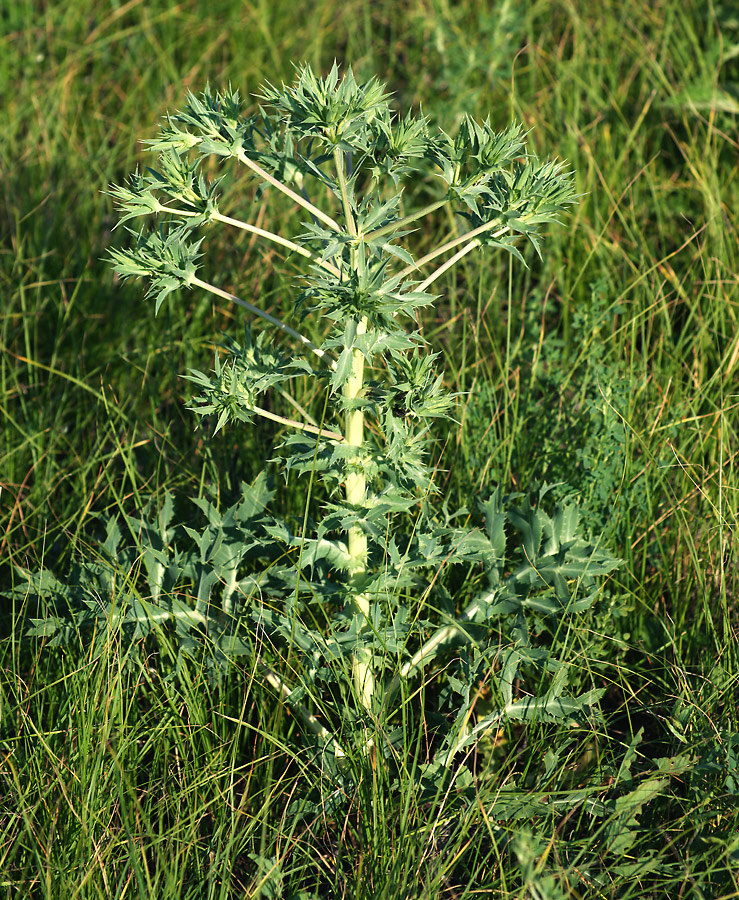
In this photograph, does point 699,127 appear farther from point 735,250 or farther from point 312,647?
point 312,647

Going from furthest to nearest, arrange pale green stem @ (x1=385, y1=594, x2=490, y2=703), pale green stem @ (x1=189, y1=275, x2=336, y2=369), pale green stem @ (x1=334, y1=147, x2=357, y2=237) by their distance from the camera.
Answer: pale green stem @ (x1=385, y1=594, x2=490, y2=703) → pale green stem @ (x1=189, y1=275, x2=336, y2=369) → pale green stem @ (x1=334, y1=147, x2=357, y2=237)

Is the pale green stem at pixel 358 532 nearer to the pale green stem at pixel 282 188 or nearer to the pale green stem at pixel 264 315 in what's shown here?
the pale green stem at pixel 264 315

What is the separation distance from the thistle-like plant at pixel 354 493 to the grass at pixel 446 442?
0.13 m

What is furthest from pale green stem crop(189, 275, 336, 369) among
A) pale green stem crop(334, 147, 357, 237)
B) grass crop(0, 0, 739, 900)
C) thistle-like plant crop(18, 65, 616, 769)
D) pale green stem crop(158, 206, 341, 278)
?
grass crop(0, 0, 739, 900)

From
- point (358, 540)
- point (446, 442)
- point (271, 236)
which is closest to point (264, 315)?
point (271, 236)

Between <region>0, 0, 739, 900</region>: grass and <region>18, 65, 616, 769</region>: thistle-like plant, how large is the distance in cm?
13

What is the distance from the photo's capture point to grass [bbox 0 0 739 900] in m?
1.88

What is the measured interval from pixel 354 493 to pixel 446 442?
0.64 meters

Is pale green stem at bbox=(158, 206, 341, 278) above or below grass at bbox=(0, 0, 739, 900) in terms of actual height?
above

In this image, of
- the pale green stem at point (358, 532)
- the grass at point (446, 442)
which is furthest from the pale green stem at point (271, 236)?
the grass at point (446, 442)

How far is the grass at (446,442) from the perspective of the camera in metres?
1.88

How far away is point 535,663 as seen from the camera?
2107 millimetres

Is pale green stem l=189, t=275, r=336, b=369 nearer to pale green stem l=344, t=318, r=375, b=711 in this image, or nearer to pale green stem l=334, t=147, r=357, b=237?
pale green stem l=344, t=318, r=375, b=711

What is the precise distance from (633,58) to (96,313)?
287 cm
